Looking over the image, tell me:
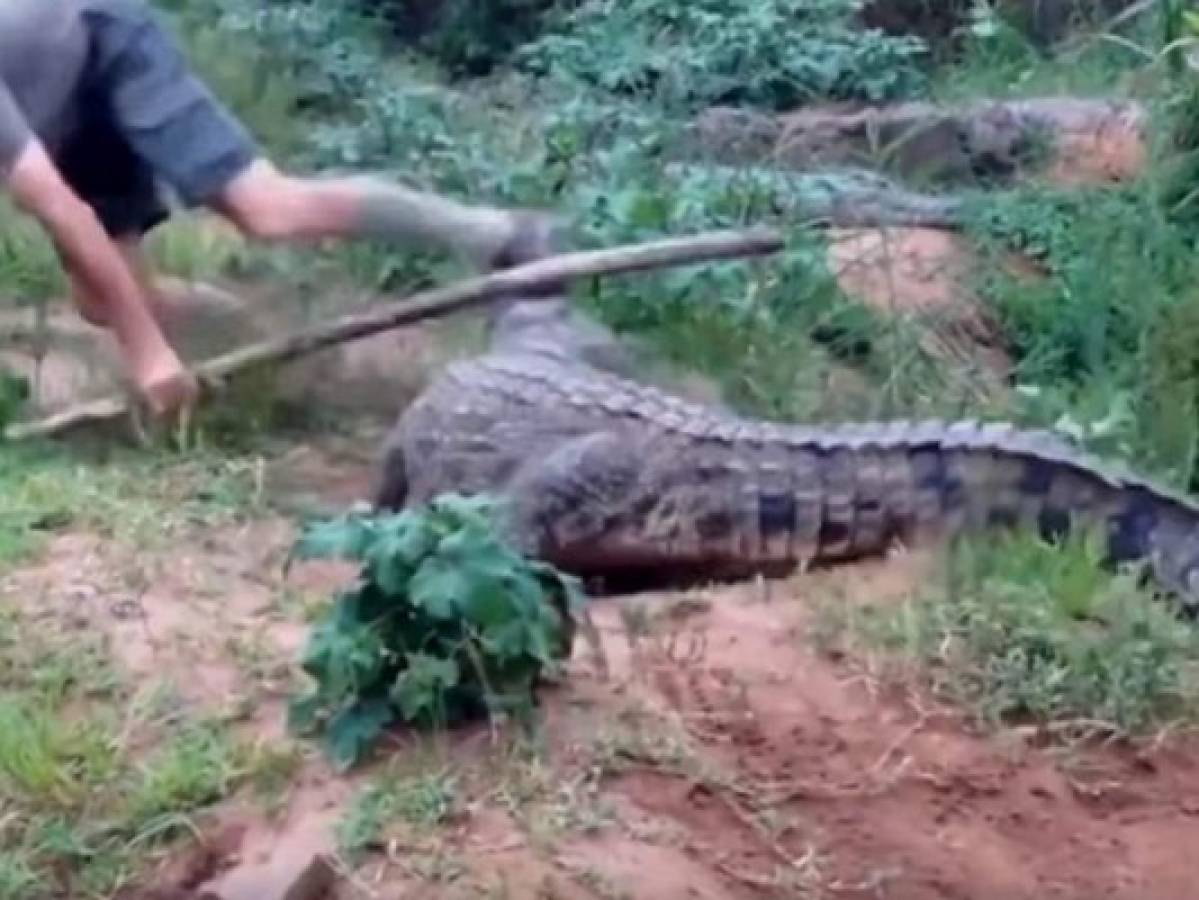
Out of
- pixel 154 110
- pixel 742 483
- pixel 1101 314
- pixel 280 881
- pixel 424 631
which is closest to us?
pixel 280 881

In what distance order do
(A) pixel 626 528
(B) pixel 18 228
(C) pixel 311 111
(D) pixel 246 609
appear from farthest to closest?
(C) pixel 311 111 → (B) pixel 18 228 → (A) pixel 626 528 → (D) pixel 246 609

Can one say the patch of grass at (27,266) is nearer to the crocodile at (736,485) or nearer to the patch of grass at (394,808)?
the crocodile at (736,485)

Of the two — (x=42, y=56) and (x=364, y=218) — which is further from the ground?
(x=42, y=56)

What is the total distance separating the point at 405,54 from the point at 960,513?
239 inches

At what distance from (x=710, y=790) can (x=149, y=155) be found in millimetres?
2649

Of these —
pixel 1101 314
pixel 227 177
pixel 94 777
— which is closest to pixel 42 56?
pixel 227 177

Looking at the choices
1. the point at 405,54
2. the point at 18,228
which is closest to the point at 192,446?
the point at 18,228

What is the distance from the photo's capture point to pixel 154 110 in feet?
21.2

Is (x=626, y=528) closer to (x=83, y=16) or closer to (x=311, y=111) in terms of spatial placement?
(x=83, y=16)

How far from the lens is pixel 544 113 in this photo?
31.6ft

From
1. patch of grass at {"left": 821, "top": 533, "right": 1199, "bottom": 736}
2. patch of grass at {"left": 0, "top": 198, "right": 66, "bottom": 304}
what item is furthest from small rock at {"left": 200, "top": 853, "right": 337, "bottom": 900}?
patch of grass at {"left": 0, "top": 198, "right": 66, "bottom": 304}

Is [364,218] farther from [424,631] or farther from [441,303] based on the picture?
[424,631]

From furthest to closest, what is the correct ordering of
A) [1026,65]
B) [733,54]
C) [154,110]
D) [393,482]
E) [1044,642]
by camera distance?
[1026,65] → [733,54] → [154,110] → [393,482] → [1044,642]

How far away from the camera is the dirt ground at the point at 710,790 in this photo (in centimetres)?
422
